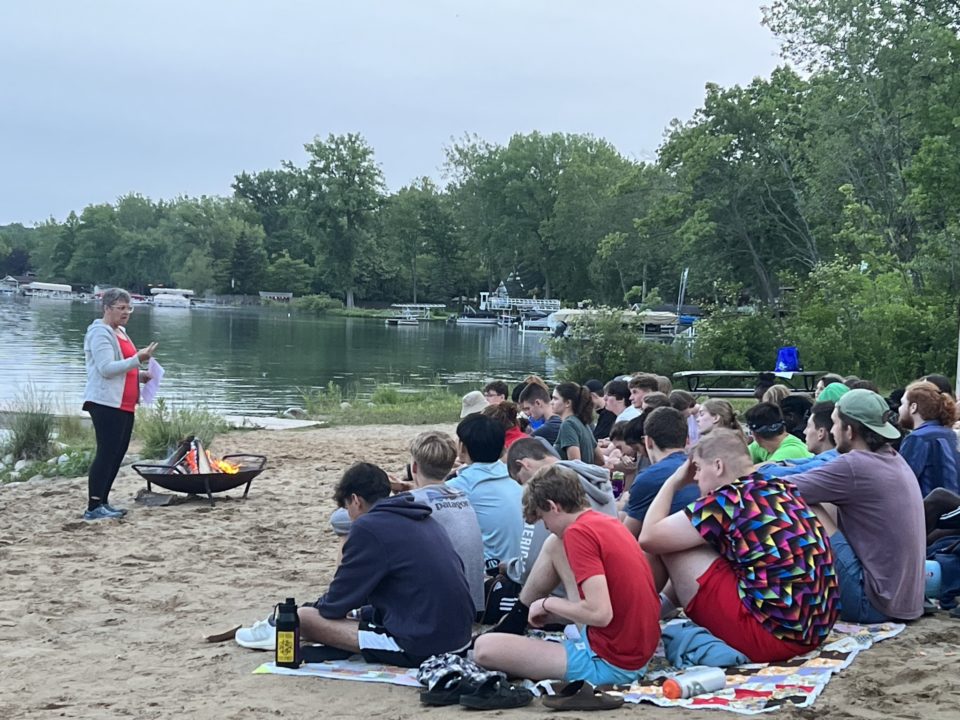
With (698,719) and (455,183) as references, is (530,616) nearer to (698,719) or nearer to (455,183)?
(698,719)

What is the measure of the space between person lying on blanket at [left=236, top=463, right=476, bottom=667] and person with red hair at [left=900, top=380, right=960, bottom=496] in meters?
2.97

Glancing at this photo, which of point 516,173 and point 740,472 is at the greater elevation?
point 516,173

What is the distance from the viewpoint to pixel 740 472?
13.7 ft

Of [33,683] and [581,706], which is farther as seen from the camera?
[33,683]

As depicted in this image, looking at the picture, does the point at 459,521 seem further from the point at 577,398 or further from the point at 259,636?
the point at 577,398

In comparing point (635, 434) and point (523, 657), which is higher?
point (635, 434)

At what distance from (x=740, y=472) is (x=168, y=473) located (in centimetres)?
601

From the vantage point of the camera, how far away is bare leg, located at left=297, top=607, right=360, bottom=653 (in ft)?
15.1

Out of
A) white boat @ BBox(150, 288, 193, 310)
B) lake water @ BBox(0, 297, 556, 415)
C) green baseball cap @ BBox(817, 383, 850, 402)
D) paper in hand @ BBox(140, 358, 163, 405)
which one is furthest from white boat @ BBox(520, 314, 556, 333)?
green baseball cap @ BBox(817, 383, 850, 402)

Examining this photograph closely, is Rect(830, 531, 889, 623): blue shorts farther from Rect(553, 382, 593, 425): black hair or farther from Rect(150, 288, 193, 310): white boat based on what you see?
Rect(150, 288, 193, 310): white boat

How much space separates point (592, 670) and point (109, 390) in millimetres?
5399

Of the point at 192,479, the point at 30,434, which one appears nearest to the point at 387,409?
the point at 30,434

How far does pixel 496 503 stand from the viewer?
5398 mm

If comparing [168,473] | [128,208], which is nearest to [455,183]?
[128,208]
